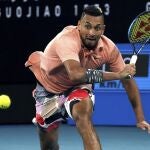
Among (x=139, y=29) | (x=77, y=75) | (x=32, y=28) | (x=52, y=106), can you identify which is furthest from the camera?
(x=32, y=28)

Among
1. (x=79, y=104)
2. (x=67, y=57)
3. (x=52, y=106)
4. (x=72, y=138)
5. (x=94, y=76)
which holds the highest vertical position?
(x=67, y=57)

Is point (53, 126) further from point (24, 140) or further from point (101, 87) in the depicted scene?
point (101, 87)

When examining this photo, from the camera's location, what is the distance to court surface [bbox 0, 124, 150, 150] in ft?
22.5

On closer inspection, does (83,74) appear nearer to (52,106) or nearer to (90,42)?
(90,42)

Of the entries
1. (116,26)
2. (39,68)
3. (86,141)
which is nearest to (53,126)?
(39,68)

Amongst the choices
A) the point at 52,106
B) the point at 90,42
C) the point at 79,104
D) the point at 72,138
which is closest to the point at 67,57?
the point at 90,42

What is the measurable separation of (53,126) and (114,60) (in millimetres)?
769

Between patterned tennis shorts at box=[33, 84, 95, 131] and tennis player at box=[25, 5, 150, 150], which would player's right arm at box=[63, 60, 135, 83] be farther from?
patterned tennis shorts at box=[33, 84, 95, 131]

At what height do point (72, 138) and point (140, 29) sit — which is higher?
point (140, 29)

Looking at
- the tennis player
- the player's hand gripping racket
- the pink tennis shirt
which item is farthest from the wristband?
the player's hand gripping racket

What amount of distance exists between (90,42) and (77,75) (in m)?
0.31

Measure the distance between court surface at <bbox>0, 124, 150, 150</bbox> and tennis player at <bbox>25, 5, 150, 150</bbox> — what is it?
1.59 m

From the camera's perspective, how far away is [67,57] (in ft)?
14.7

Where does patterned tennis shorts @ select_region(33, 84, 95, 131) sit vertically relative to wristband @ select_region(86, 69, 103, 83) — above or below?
below
